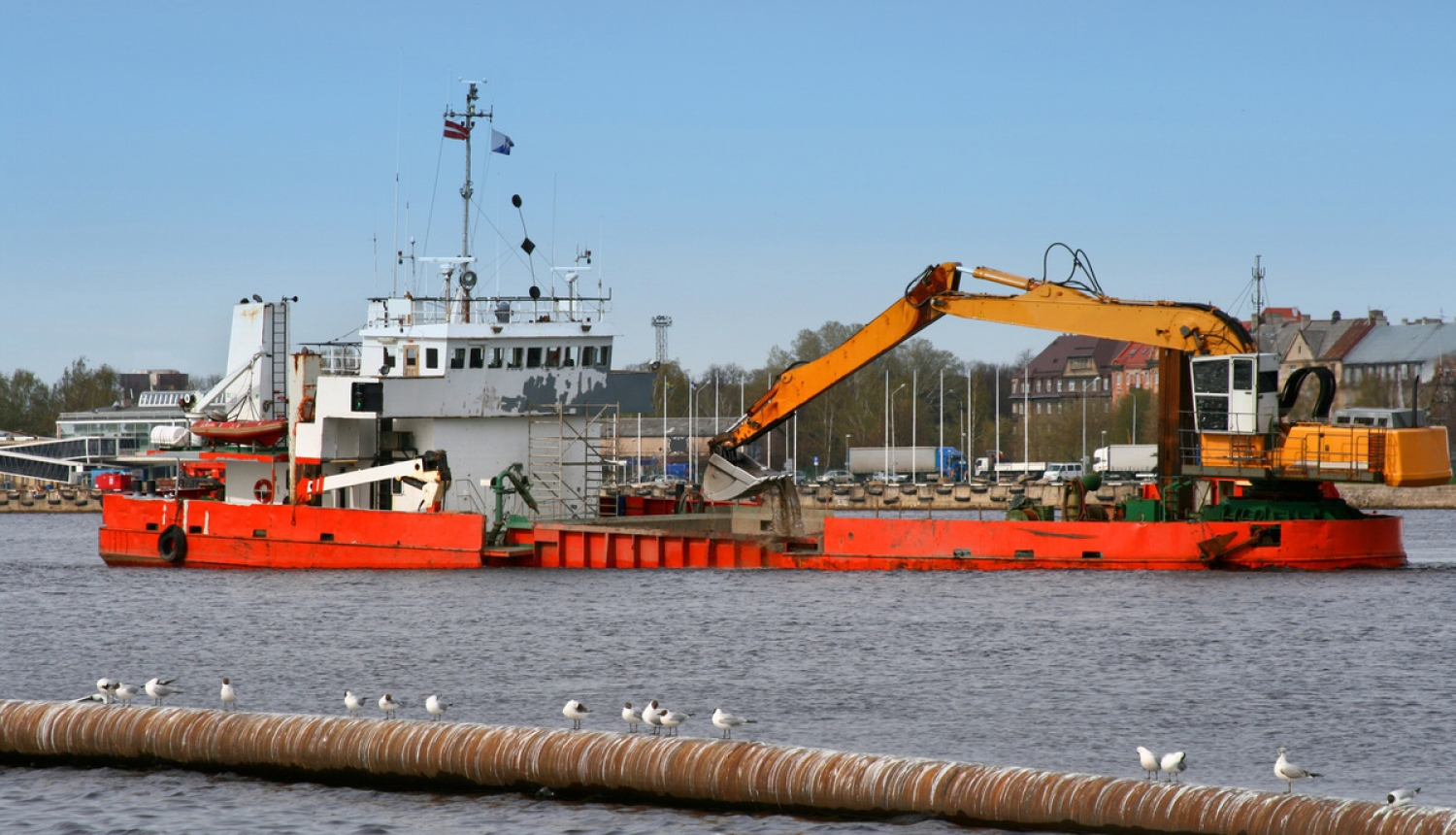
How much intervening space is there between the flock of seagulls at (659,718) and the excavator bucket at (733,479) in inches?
582

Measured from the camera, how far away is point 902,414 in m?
105

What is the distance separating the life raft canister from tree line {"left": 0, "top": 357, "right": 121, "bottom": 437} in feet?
316

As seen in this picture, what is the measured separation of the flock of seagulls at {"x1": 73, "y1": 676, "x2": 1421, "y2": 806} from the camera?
13047 mm

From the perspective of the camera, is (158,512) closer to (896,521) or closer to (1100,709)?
(896,521)

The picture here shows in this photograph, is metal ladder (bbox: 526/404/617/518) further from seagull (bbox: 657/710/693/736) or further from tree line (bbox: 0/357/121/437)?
tree line (bbox: 0/357/121/437)

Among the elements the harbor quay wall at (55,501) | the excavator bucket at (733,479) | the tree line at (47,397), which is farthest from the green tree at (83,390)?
the excavator bucket at (733,479)

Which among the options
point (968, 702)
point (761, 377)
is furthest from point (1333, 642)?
point (761, 377)

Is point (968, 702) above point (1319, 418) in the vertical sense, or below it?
below

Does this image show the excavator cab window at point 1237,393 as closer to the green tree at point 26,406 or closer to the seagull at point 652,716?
the seagull at point 652,716

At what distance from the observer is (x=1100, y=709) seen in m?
18.2

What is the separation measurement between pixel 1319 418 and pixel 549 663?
49.9 ft

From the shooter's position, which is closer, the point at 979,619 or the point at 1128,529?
the point at 979,619

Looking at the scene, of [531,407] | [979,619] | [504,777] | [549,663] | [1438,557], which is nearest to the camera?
[504,777]

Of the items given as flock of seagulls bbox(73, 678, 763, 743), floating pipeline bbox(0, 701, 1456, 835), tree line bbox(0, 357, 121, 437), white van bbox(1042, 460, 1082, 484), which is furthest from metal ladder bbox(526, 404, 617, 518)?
tree line bbox(0, 357, 121, 437)
